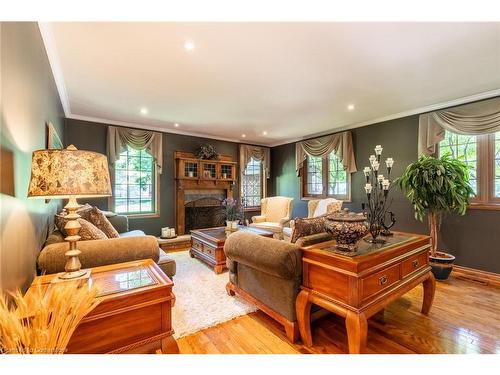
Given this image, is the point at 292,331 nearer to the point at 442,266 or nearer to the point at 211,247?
the point at 211,247

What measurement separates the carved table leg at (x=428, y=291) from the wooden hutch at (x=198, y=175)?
13.3 ft

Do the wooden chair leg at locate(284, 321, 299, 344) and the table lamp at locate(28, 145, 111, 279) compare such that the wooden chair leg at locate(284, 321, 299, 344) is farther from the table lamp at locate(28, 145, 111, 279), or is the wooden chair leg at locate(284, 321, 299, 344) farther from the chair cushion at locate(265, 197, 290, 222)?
the chair cushion at locate(265, 197, 290, 222)

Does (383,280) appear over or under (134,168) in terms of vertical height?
under

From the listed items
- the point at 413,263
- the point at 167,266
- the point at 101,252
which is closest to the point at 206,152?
the point at 167,266

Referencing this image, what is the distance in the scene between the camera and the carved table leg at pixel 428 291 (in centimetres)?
211

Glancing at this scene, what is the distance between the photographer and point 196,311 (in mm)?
2205

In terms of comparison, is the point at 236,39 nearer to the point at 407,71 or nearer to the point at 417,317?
the point at 407,71

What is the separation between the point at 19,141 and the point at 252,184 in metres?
5.16

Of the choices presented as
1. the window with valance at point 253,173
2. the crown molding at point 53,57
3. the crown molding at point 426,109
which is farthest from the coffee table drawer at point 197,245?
the crown molding at point 426,109

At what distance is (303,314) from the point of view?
5.52ft

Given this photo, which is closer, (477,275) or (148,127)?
(477,275)

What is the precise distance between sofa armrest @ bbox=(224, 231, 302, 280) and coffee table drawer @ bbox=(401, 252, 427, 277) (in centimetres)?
81

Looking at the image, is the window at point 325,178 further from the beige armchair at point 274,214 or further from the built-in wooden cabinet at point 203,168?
the built-in wooden cabinet at point 203,168

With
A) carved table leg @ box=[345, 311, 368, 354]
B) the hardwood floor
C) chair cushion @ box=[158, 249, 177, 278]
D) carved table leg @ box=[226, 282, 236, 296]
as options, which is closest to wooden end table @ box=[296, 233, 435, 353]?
carved table leg @ box=[345, 311, 368, 354]
